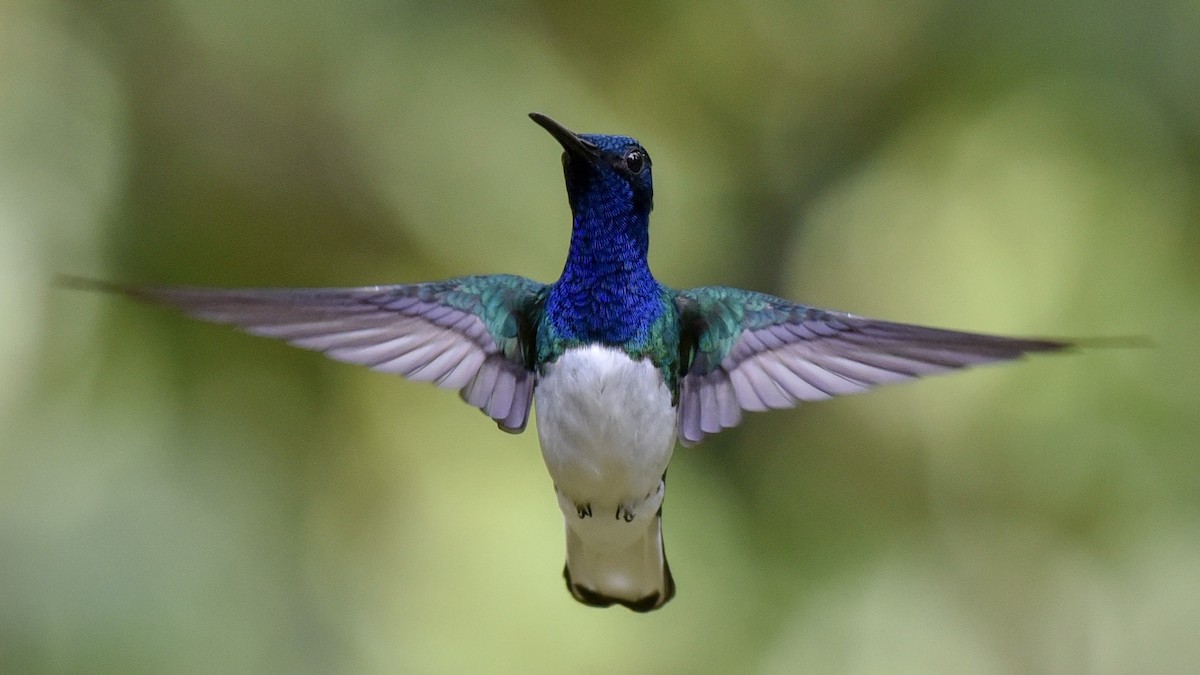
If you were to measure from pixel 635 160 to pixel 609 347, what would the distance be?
0.72 ft

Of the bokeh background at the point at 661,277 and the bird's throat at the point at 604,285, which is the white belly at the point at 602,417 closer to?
the bird's throat at the point at 604,285

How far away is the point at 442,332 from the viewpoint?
1495 mm

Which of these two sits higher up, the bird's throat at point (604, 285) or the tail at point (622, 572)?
the bird's throat at point (604, 285)

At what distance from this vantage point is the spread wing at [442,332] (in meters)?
1.30

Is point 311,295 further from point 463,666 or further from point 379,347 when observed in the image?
point 463,666

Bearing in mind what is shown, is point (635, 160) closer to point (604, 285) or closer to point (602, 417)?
point (604, 285)

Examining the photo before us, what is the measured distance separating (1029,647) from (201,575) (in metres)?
1.93

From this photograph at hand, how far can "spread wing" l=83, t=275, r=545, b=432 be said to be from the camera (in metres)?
1.30

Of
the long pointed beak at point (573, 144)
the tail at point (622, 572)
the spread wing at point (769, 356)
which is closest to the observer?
the long pointed beak at point (573, 144)

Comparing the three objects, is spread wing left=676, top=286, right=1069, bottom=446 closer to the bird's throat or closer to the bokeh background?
the bird's throat

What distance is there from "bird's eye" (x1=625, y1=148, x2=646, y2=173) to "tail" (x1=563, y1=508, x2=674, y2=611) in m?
0.53

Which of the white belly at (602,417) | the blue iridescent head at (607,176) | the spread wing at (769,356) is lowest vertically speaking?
the white belly at (602,417)

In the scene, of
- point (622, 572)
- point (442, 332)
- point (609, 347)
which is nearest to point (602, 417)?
point (609, 347)

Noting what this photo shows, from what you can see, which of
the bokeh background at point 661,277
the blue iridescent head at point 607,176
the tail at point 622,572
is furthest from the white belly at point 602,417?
the bokeh background at point 661,277
